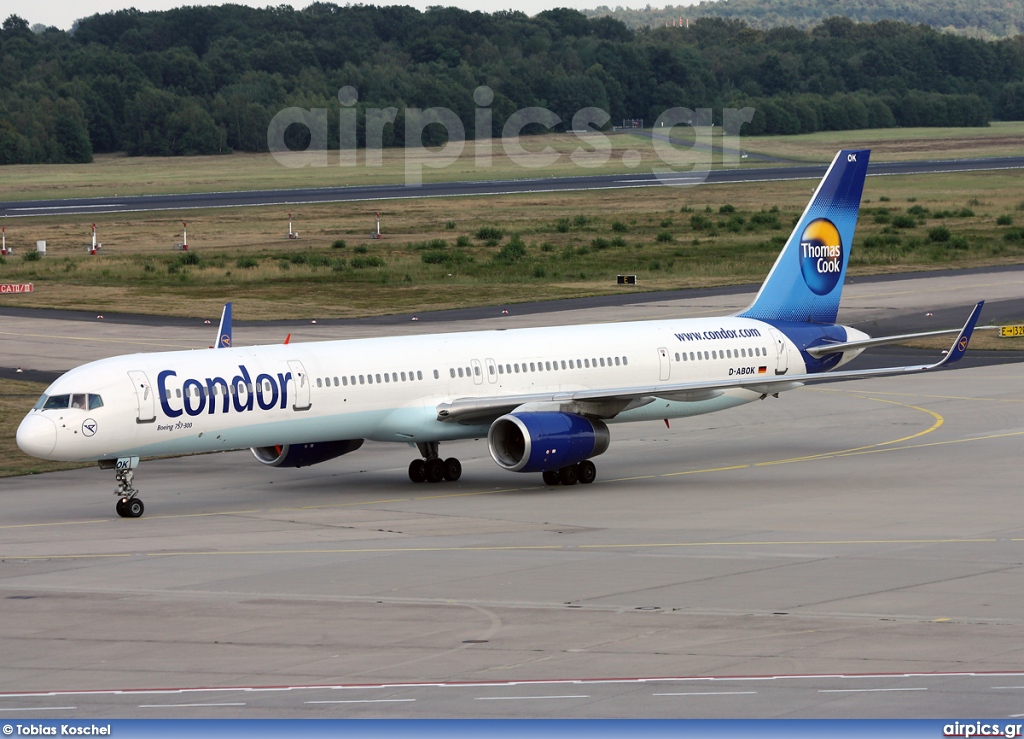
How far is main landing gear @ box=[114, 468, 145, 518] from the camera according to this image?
36375 mm

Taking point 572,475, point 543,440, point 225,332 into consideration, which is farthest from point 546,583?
point 225,332

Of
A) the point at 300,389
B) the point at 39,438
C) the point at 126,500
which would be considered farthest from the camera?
the point at 300,389

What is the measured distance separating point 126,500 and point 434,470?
853 centimetres

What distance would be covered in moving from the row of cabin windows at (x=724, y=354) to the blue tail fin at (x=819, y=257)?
1.84 metres

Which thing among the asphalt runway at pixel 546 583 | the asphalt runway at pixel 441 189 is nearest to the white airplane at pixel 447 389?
the asphalt runway at pixel 546 583

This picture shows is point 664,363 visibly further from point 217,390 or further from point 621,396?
point 217,390

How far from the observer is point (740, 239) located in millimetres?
110312

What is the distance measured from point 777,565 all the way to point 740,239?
272ft

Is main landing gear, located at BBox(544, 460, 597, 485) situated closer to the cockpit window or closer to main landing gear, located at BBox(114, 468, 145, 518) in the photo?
main landing gear, located at BBox(114, 468, 145, 518)

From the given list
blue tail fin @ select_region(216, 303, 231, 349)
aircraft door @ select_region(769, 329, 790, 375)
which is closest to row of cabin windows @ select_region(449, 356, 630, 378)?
aircraft door @ select_region(769, 329, 790, 375)

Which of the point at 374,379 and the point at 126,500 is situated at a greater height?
the point at 374,379

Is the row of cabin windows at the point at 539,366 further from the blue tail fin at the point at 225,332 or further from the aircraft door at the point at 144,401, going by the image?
the aircraft door at the point at 144,401

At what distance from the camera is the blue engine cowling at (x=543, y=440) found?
37.9 metres

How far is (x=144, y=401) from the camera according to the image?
35812 mm
